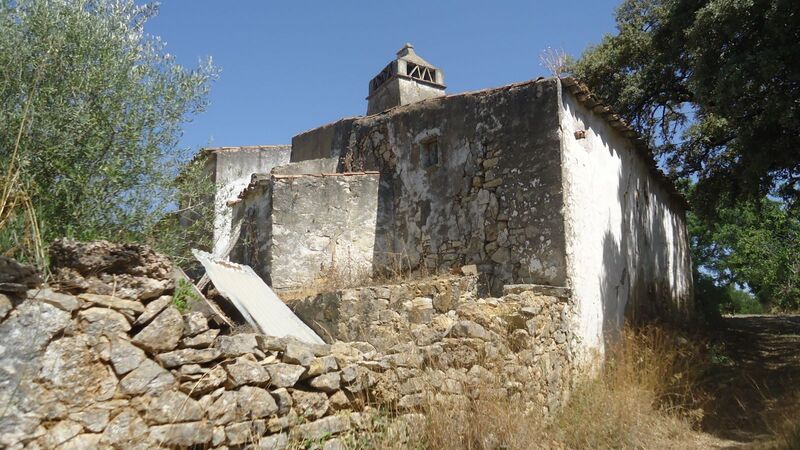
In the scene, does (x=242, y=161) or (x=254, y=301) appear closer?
(x=254, y=301)

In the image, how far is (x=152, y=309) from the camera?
11.8 feet

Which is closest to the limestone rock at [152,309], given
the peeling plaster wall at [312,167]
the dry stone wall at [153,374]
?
the dry stone wall at [153,374]

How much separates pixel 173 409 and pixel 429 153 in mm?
7739

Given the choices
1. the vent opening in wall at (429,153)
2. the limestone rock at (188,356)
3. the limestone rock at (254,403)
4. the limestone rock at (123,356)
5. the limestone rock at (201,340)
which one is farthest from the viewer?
the vent opening in wall at (429,153)

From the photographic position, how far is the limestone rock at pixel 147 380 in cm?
339

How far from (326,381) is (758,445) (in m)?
5.39

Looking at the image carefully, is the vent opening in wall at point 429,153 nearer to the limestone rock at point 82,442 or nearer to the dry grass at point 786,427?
the dry grass at point 786,427

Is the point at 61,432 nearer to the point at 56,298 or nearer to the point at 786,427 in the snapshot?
the point at 56,298

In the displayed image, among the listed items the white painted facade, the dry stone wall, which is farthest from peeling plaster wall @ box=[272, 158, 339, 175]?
the dry stone wall

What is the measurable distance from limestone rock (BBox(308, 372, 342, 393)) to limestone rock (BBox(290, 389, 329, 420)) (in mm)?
61

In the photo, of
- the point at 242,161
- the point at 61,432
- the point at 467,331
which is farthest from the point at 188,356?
the point at 242,161

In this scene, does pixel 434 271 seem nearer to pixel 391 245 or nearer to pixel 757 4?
pixel 391 245

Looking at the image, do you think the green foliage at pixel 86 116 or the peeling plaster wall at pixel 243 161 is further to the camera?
the peeling plaster wall at pixel 243 161

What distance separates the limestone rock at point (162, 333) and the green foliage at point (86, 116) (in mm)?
1216
